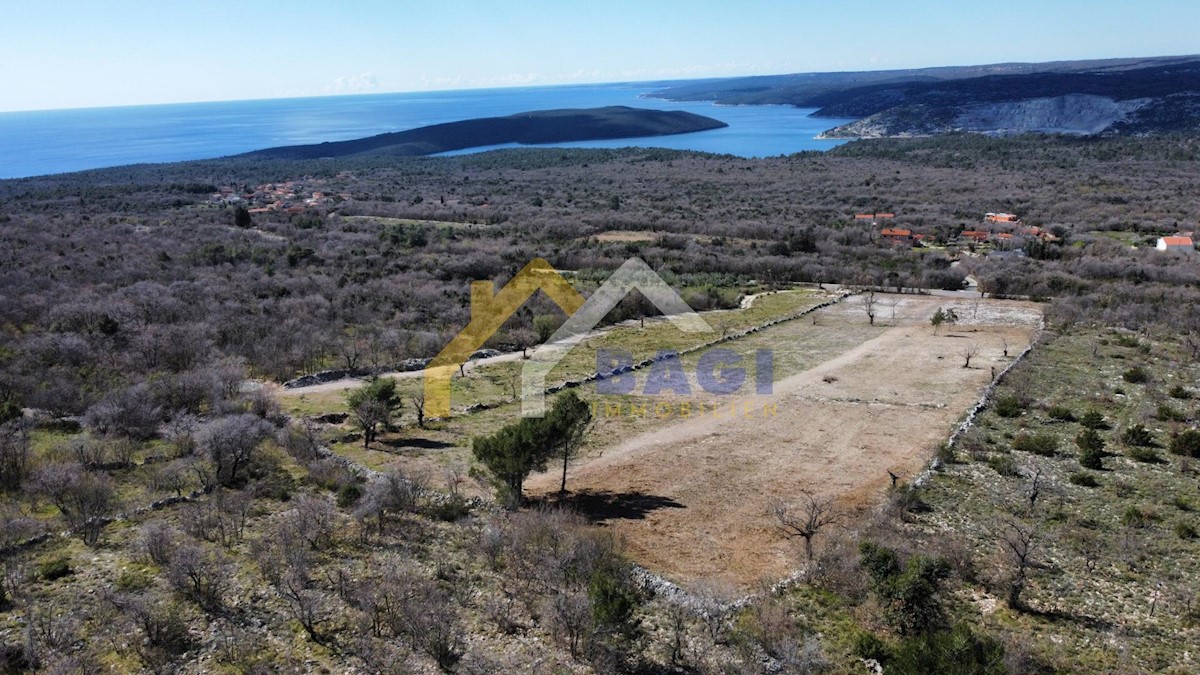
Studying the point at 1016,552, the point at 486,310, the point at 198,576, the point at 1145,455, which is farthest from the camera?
the point at 486,310

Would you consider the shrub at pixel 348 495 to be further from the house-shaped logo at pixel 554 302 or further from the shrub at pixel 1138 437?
the shrub at pixel 1138 437

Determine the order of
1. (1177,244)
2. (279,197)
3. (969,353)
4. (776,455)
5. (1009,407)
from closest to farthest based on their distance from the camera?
(776,455) < (1009,407) < (969,353) < (1177,244) < (279,197)

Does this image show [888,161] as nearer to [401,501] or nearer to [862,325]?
[862,325]

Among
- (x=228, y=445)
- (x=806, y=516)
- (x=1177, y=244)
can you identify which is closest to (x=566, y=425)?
(x=806, y=516)

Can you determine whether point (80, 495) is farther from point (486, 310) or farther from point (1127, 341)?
point (1127, 341)

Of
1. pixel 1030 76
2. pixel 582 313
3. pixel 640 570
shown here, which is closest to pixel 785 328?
pixel 582 313
